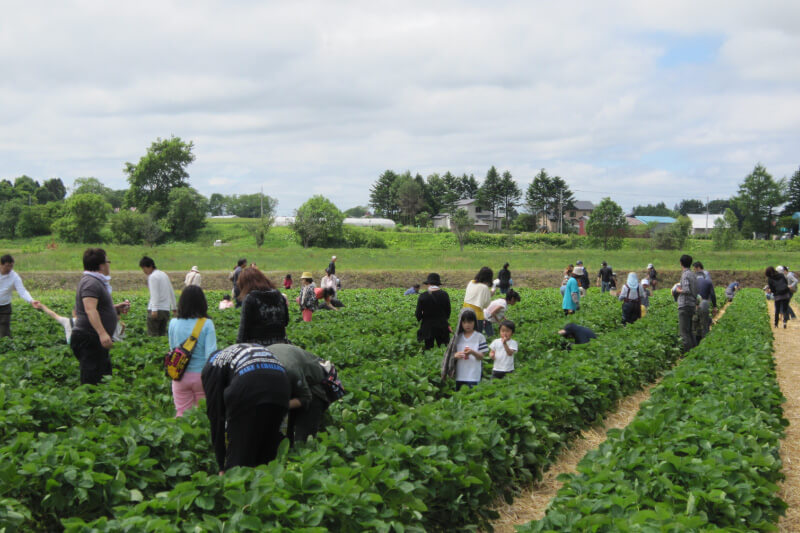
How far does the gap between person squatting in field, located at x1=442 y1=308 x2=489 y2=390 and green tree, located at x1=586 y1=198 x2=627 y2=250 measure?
193 feet

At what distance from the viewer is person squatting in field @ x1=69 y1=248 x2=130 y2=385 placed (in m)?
7.09

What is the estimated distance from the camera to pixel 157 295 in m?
10.3

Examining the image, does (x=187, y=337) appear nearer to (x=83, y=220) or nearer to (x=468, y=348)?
(x=468, y=348)

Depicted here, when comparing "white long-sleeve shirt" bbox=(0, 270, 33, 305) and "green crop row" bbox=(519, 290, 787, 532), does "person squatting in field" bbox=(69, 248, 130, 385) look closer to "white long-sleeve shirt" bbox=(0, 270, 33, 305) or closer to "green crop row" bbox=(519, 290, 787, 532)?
"white long-sleeve shirt" bbox=(0, 270, 33, 305)

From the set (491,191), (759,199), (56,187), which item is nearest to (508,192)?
(491,191)

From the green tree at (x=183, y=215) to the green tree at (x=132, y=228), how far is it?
13.9 ft

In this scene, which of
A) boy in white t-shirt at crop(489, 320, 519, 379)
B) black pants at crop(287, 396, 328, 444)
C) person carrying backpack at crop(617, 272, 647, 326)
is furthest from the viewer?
person carrying backpack at crop(617, 272, 647, 326)

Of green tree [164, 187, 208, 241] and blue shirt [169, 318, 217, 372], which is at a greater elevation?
green tree [164, 187, 208, 241]

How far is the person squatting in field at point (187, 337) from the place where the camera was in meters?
5.84

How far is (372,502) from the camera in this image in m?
3.75

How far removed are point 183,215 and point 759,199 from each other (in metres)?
75.7

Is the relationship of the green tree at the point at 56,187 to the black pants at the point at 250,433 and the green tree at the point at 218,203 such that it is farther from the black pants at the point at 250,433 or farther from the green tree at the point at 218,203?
the black pants at the point at 250,433

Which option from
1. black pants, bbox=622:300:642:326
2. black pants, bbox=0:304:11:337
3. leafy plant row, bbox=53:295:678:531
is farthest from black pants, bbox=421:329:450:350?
black pants, bbox=622:300:642:326

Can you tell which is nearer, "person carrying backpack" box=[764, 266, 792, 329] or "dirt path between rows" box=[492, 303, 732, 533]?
"dirt path between rows" box=[492, 303, 732, 533]
